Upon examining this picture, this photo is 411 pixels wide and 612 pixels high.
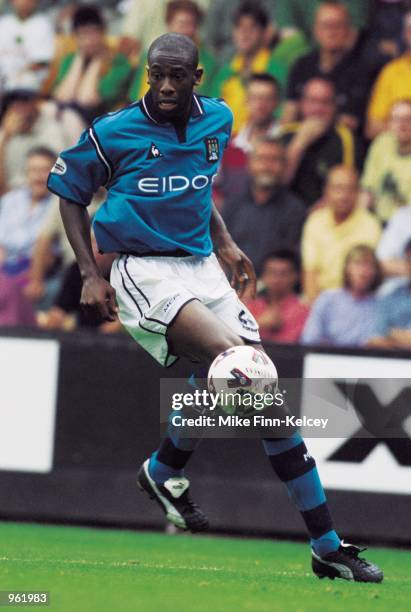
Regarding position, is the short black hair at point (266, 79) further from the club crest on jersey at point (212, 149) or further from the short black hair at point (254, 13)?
the club crest on jersey at point (212, 149)

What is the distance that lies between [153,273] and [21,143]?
5653mm

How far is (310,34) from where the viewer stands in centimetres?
1058

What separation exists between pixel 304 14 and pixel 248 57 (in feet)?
2.01

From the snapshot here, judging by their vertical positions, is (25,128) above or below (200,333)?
below

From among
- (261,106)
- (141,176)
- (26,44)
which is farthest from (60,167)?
(26,44)

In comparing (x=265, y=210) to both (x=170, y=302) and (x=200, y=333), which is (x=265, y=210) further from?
(x=200, y=333)

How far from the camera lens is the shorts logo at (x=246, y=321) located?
19.7ft

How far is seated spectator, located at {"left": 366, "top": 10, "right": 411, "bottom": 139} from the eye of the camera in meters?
10.1

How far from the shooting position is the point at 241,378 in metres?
5.43

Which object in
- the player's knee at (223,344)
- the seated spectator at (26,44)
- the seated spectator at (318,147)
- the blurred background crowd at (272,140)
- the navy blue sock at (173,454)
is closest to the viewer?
the player's knee at (223,344)

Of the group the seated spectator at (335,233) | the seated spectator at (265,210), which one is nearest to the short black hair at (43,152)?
the seated spectator at (265,210)

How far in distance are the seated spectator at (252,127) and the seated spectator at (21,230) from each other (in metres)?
1.50

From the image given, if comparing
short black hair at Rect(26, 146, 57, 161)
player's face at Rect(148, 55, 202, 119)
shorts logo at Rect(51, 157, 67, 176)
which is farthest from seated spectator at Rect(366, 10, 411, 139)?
shorts logo at Rect(51, 157, 67, 176)

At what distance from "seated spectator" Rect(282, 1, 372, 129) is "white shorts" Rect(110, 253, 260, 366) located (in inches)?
178
